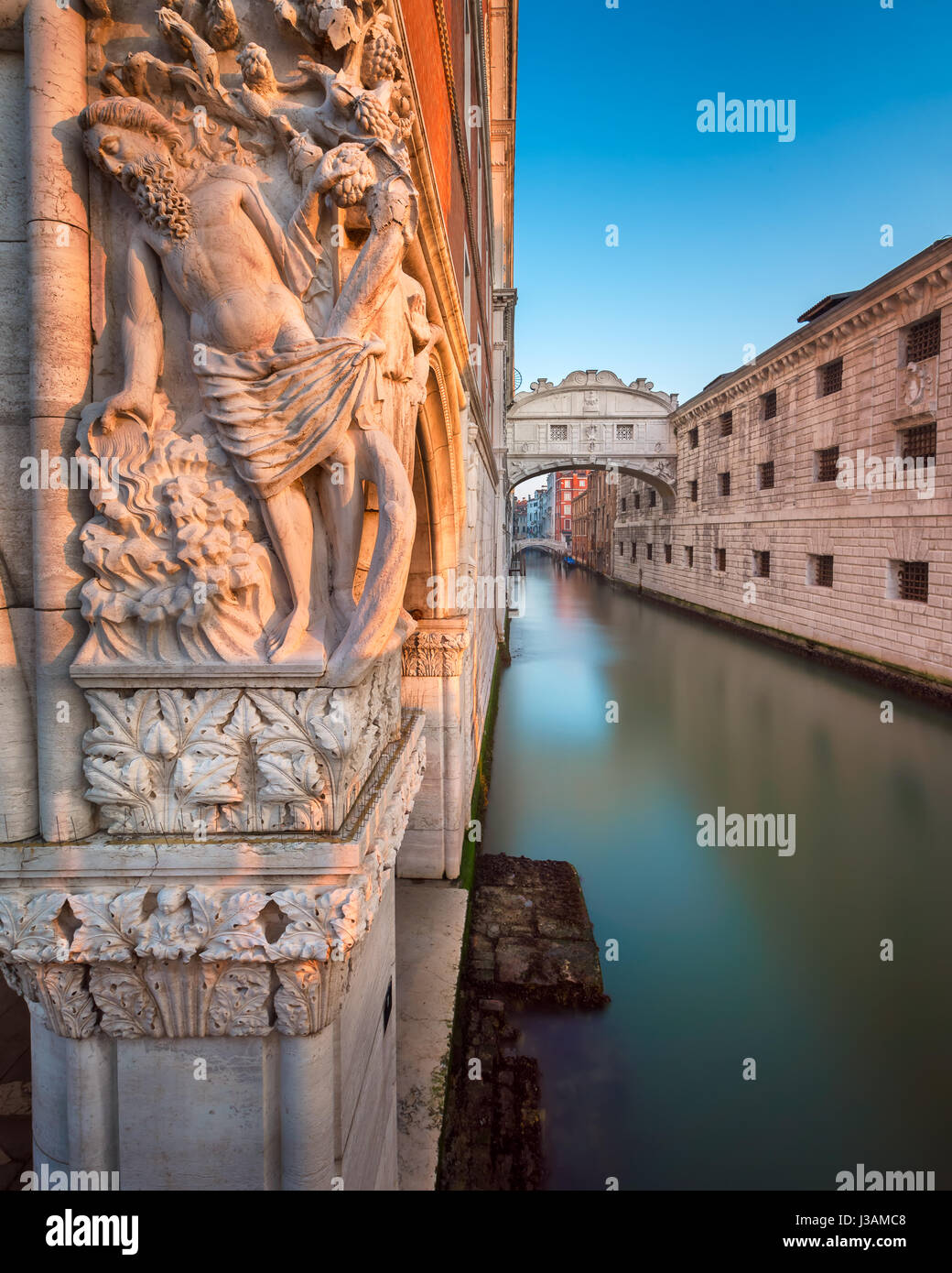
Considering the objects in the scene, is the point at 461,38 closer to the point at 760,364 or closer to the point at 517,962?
the point at 517,962

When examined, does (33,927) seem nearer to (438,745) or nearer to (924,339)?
(438,745)

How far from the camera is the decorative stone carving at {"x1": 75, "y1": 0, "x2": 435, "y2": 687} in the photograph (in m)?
2.04

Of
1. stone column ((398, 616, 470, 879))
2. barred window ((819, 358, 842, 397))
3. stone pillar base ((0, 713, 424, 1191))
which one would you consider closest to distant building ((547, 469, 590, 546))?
barred window ((819, 358, 842, 397))

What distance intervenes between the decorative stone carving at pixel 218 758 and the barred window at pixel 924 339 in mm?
16210

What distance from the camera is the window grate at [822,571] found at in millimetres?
18453

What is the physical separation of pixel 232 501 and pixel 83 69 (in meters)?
1.35

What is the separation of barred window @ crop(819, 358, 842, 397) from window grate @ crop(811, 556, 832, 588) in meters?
4.38

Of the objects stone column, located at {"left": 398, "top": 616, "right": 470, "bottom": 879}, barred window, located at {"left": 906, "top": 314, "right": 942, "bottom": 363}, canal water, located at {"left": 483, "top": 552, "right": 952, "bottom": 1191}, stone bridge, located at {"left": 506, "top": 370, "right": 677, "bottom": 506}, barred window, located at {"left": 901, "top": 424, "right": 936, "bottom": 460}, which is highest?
stone bridge, located at {"left": 506, "top": 370, "right": 677, "bottom": 506}

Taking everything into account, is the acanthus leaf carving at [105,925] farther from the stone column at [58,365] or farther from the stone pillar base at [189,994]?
the stone column at [58,365]

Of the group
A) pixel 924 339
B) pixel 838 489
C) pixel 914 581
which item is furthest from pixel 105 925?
pixel 838 489

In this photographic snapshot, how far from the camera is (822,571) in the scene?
61.8 ft

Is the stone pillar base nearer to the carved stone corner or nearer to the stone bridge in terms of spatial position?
the carved stone corner

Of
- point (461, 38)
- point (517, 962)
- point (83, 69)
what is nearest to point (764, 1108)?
point (517, 962)

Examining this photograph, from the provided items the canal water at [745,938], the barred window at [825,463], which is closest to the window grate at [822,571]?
the barred window at [825,463]
